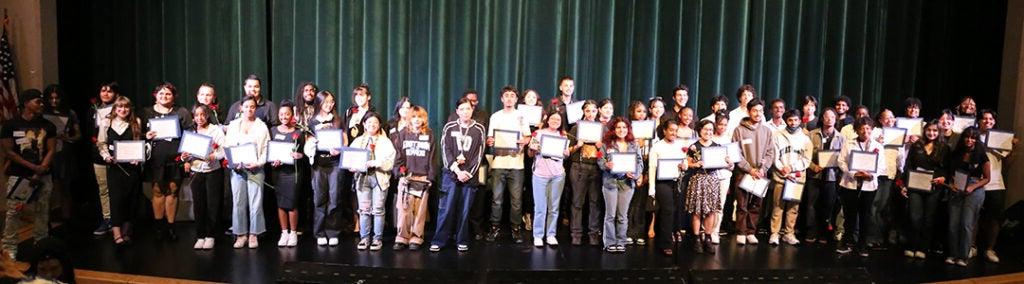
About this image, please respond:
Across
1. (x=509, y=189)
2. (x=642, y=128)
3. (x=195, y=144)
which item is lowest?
(x=509, y=189)

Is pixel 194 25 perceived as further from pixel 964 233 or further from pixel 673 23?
pixel 964 233

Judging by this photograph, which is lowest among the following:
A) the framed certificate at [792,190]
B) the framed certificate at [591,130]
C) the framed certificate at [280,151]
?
the framed certificate at [792,190]

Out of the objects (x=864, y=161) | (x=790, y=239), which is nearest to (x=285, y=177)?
(x=790, y=239)

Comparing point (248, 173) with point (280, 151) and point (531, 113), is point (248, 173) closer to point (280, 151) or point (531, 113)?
point (280, 151)

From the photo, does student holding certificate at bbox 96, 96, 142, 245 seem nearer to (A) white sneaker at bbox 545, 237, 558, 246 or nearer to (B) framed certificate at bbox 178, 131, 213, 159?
(B) framed certificate at bbox 178, 131, 213, 159

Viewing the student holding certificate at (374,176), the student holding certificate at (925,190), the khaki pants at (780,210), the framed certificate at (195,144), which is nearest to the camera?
the framed certificate at (195,144)

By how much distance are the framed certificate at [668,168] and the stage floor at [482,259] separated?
589mm

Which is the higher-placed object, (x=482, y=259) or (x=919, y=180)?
(x=919, y=180)

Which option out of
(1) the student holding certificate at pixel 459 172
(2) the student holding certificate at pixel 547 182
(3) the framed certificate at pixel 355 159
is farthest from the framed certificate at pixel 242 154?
(2) the student holding certificate at pixel 547 182

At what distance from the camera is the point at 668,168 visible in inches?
231

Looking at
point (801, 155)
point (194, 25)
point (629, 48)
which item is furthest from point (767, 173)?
point (194, 25)

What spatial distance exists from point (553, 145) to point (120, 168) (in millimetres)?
3375

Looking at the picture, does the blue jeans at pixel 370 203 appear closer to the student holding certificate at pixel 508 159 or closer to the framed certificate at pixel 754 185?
the student holding certificate at pixel 508 159

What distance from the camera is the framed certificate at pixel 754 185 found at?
622 centimetres
